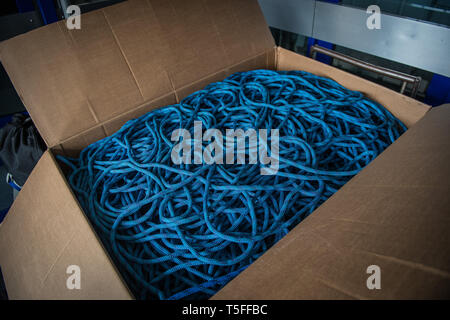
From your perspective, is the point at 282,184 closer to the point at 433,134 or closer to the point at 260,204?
the point at 260,204

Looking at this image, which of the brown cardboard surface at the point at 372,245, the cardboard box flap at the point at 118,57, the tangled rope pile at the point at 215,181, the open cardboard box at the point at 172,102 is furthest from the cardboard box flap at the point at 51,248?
the brown cardboard surface at the point at 372,245

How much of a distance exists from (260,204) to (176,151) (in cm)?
38

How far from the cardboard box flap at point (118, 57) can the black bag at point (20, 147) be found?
0.21m

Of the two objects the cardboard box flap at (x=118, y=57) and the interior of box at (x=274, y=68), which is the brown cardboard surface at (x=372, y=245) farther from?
the cardboard box flap at (x=118, y=57)

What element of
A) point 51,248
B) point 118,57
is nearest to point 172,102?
point 118,57

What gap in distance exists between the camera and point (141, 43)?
127cm

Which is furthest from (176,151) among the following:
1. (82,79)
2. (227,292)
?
(227,292)

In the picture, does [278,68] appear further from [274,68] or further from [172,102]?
[172,102]

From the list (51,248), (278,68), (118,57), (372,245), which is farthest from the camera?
(278,68)

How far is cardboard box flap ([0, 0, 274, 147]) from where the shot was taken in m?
1.09

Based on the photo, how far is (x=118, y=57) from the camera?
1221mm

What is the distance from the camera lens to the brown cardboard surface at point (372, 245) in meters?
0.50

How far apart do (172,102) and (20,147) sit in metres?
0.68
